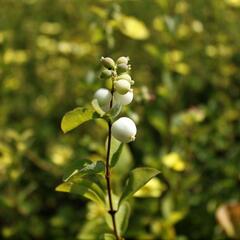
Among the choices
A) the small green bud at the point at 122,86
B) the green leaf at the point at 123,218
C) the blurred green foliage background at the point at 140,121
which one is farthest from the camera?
the blurred green foliage background at the point at 140,121

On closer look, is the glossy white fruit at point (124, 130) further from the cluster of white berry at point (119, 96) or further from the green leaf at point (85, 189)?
the green leaf at point (85, 189)

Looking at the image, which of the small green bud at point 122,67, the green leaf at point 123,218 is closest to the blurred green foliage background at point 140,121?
the green leaf at point 123,218

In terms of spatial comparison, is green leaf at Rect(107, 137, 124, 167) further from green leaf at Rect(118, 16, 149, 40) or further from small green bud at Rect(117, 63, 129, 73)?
green leaf at Rect(118, 16, 149, 40)

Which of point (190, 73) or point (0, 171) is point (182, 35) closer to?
point (190, 73)

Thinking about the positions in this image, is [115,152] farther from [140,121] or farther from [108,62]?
[140,121]

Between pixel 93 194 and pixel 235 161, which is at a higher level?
pixel 93 194

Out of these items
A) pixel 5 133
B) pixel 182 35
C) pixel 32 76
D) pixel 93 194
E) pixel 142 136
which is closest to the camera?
pixel 93 194

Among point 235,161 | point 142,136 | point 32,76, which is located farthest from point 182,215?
point 32,76
